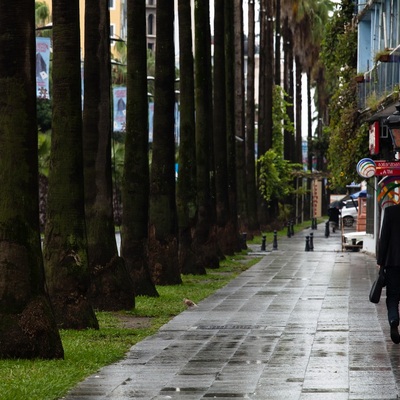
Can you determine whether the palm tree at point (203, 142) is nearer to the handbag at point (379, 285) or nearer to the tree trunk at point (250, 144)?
the handbag at point (379, 285)

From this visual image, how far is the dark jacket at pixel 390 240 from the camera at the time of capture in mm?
16953

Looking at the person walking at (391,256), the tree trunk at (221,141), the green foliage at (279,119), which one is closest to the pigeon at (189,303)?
the person walking at (391,256)

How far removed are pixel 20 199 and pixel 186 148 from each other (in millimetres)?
19026

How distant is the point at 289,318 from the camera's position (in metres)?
20.8

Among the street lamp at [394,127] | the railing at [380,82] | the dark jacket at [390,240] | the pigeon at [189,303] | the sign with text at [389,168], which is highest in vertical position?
the railing at [380,82]

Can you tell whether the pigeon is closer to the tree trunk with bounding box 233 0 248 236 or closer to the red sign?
the red sign

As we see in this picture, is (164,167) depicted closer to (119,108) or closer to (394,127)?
(394,127)

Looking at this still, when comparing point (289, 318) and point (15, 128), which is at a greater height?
point (15, 128)

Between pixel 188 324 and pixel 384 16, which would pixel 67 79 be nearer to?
pixel 188 324

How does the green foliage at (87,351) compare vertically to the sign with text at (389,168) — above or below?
below

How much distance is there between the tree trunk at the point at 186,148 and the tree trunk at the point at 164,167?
3.75 m

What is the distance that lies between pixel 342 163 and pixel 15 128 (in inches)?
1307

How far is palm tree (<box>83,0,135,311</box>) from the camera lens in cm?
2233

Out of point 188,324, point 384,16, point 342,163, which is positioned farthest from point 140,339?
point 342,163
